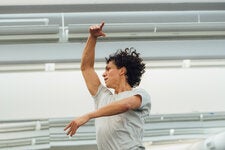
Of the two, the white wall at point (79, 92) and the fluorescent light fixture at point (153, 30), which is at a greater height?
the fluorescent light fixture at point (153, 30)

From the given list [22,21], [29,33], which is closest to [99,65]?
[29,33]

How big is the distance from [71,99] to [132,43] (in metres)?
1.28

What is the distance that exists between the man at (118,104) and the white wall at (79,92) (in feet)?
5.43

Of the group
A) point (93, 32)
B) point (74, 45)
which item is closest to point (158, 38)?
point (74, 45)

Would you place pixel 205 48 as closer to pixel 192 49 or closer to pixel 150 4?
pixel 192 49

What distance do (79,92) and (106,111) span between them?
256 centimetres

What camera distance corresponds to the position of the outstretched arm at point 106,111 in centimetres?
220

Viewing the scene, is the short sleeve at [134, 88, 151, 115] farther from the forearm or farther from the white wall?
the white wall

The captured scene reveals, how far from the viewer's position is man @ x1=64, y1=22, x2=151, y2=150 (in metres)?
2.28

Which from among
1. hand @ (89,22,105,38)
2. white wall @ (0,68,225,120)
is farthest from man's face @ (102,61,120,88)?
white wall @ (0,68,225,120)

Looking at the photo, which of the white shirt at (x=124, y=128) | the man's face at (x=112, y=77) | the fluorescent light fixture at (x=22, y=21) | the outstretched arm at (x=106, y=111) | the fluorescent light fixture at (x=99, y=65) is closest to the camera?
Result: the outstretched arm at (x=106, y=111)

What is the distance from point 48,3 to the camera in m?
3.46

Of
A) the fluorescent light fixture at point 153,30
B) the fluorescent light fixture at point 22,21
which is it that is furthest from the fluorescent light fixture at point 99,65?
the fluorescent light fixture at point 22,21

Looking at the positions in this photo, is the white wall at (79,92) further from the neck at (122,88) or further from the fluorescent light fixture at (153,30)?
the neck at (122,88)
